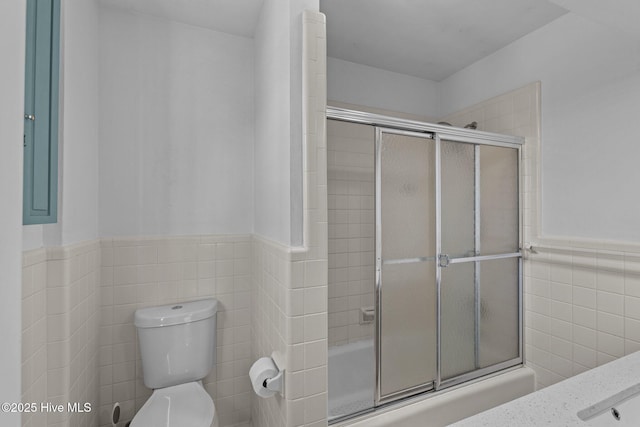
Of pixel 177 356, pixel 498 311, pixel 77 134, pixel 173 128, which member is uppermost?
pixel 173 128

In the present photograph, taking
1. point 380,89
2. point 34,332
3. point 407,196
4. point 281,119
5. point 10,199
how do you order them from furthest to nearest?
1. point 380,89
2. point 407,196
3. point 281,119
4. point 34,332
5. point 10,199

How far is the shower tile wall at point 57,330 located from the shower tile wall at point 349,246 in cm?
137

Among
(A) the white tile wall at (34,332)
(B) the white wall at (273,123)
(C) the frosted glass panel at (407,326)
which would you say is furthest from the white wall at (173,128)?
(C) the frosted glass panel at (407,326)

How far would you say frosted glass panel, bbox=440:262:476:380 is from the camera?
1680mm

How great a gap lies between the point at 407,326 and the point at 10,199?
5.50 feet

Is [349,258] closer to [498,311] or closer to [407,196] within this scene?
[407,196]

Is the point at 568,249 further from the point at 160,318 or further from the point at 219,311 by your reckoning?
the point at 160,318

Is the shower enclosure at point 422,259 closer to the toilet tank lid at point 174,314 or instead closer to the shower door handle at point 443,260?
the shower door handle at point 443,260

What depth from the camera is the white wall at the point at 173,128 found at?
1.57m

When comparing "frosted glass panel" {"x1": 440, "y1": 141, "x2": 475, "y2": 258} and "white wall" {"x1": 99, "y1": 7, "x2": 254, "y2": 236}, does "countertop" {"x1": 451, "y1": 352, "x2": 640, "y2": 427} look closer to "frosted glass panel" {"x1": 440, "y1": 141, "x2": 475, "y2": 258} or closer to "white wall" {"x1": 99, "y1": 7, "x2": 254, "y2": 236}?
"frosted glass panel" {"x1": 440, "y1": 141, "x2": 475, "y2": 258}

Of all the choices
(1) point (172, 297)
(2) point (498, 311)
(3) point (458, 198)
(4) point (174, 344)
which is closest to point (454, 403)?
(2) point (498, 311)

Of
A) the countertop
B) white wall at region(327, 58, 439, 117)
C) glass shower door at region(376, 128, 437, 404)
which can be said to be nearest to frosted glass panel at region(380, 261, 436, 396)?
glass shower door at region(376, 128, 437, 404)

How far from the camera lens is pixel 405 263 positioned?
1.59m

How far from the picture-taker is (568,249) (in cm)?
164
